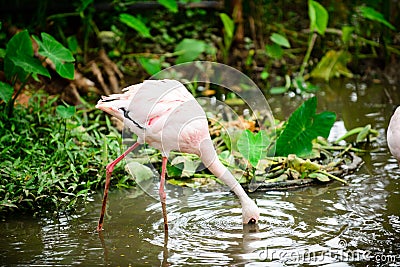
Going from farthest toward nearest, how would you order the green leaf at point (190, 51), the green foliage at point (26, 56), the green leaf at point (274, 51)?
1. the green leaf at point (274, 51)
2. the green leaf at point (190, 51)
3. the green foliage at point (26, 56)

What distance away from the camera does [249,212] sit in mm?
4098

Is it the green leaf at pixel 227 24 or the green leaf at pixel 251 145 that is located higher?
the green leaf at pixel 227 24

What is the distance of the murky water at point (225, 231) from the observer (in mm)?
3680

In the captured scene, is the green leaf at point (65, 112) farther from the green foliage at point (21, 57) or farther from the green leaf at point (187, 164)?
the green leaf at point (187, 164)

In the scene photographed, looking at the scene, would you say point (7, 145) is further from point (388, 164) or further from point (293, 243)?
point (388, 164)

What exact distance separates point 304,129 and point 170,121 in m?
1.43

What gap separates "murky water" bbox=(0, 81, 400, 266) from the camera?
12.1 ft

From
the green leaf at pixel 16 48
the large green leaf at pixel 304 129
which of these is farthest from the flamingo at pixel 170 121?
the green leaf at pixel 16 48

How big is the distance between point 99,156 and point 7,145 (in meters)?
0.67

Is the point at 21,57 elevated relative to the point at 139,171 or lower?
elevated

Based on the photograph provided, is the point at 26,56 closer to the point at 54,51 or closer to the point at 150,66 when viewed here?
the point at 54,51

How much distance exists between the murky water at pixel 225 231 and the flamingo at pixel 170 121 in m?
0.17

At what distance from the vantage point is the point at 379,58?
809cm

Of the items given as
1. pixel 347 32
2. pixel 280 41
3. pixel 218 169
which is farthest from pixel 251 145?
pixel 347 32
